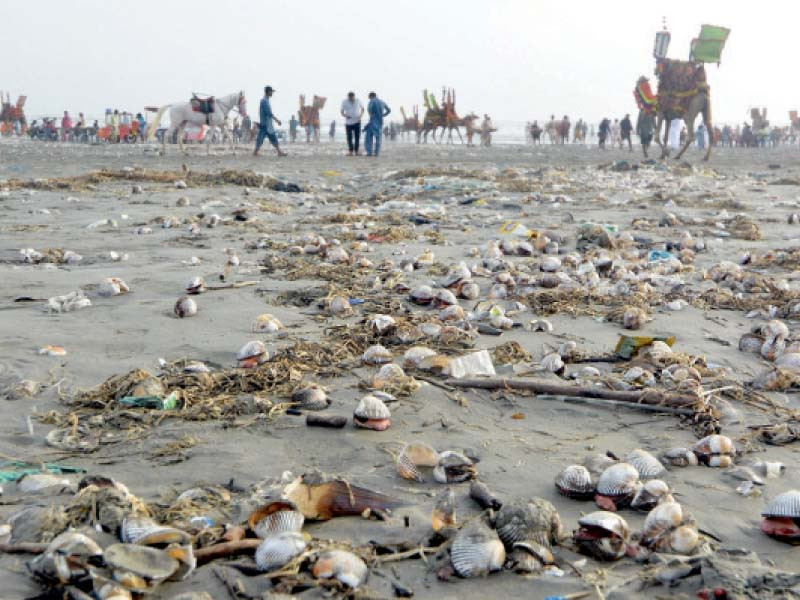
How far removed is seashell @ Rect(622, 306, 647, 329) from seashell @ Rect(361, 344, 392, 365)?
1532 millimetres

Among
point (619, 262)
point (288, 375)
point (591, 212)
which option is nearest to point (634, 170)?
point (591, 212)

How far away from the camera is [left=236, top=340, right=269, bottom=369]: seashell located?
3443mm

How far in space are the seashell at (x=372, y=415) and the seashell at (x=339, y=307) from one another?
5.47ft

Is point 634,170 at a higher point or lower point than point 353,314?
higher

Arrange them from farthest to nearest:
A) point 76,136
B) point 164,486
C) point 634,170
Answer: point 76,136, point 634,170, point 164,486

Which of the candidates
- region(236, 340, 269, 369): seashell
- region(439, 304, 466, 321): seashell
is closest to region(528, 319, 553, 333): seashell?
region(439, 304, 466, 321): seashell

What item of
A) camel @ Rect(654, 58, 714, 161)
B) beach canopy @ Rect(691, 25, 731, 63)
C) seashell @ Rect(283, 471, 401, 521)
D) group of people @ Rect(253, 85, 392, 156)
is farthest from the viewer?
group of people @ Rect(253, 85, 392, 156)

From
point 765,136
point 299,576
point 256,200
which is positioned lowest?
point 299,576

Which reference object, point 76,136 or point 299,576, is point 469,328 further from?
point 76,136

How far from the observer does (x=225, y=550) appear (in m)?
1.88

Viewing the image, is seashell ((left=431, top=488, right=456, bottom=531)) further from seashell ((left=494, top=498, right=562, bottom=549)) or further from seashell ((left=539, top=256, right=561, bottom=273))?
seashell ((left=539, top=256, right=561, bottom=273))

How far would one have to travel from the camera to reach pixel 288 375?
3229 mm

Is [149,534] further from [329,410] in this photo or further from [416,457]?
[329,410]

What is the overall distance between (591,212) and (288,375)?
7289mm
